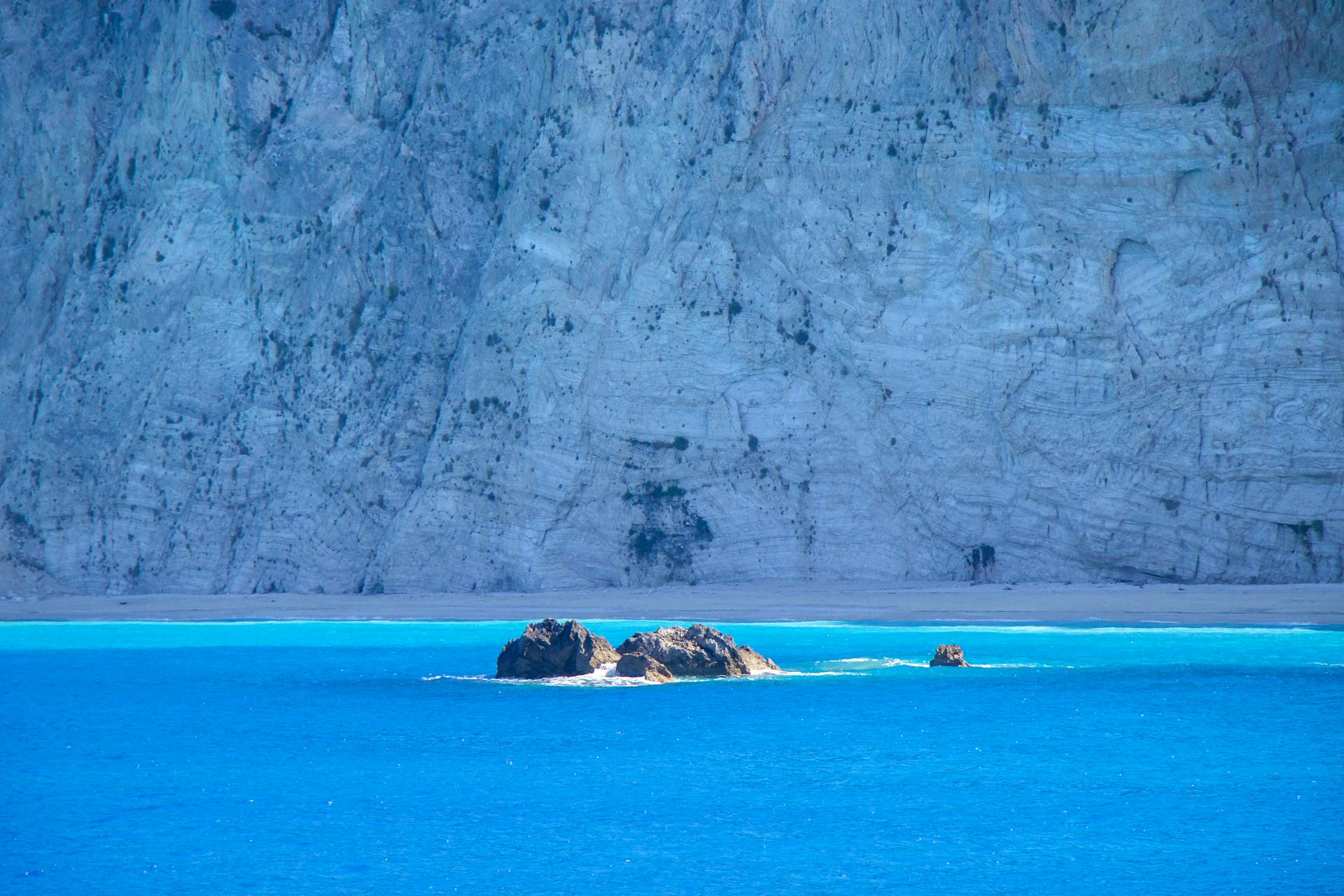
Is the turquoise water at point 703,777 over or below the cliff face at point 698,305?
below

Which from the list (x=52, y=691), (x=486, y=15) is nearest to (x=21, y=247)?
(x=486, y=15)

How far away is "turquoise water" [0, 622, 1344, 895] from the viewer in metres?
11.4

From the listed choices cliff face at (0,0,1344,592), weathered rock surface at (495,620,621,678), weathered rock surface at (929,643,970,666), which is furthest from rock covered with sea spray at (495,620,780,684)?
cliff face at (0,0,1344,592)

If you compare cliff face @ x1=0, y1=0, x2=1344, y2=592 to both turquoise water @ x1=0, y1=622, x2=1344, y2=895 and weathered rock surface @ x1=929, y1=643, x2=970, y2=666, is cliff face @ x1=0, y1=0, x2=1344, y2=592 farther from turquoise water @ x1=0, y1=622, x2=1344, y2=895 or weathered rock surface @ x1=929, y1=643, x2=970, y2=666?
weathered rock surface @ x1=929, y1=643, x2=970, y2=666

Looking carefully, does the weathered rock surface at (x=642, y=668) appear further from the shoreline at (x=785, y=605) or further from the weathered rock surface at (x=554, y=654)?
the shoreline at (x=785, y=605)

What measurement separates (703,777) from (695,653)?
7433 mm

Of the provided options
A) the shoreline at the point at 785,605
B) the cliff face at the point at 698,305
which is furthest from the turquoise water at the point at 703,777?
the cliff face at the point at 698,305

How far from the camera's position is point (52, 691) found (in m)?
23.1

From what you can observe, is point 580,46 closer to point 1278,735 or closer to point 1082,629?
point 1082,629

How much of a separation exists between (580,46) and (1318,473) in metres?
20.5

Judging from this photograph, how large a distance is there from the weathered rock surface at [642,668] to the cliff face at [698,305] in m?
10.8

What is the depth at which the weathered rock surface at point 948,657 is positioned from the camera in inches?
876

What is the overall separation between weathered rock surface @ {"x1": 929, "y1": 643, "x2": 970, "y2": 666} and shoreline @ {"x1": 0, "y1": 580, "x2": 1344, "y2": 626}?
6200mm

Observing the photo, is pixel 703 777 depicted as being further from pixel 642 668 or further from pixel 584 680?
pixel 584 680
